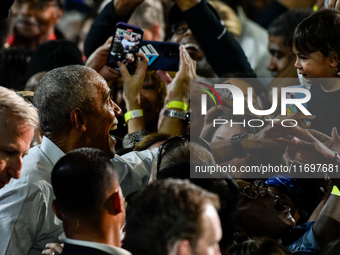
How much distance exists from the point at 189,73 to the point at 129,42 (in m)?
0.45

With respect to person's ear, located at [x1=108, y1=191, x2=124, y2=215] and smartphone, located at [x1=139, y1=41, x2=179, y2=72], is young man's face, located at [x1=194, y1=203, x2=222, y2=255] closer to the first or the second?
person's ear, located at [x1=108, y1=191, x2=124, y2=215]

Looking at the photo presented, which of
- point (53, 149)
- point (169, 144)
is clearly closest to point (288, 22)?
point (169, 144)

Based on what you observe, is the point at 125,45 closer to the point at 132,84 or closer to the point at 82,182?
the point at 132,84

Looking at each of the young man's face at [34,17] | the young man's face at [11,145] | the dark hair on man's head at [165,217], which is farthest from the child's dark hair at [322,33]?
the young man's face at [34,17]

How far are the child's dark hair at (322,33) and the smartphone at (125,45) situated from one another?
1.06 m

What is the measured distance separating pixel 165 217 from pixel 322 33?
1.66 m

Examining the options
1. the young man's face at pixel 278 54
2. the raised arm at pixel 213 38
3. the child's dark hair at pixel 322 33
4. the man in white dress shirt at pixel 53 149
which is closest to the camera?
the man in white dress shirt at pixel 53 149

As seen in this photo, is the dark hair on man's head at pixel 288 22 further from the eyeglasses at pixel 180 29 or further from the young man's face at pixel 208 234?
the young man's face at pixel 208 234

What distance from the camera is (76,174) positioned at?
177 cm

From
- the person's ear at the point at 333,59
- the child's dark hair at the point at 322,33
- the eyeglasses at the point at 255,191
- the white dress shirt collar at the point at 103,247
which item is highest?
the child's dark hair at the point at 322,33

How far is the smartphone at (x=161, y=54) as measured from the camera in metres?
3.30

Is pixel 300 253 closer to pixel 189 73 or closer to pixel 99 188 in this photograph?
pixel 99 188

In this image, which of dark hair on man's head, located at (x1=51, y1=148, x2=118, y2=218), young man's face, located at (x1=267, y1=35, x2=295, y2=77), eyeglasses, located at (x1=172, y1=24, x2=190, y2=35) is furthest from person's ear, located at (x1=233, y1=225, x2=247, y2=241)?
eyeglasses, located at (x1=172, y1=24, x2=190, y2=35)

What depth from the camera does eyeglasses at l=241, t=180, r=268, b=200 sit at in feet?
7.70
